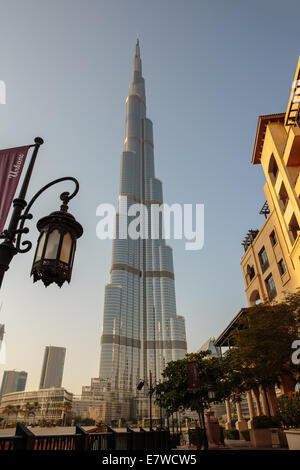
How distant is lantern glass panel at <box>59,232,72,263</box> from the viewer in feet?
17.7

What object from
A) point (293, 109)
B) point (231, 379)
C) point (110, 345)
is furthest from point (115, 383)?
point (293, 109)

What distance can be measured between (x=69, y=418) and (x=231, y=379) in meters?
145

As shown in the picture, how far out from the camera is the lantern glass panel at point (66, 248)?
212 inches

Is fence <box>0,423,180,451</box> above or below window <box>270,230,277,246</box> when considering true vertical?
below

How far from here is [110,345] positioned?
18612 cm

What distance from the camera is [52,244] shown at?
5.45m

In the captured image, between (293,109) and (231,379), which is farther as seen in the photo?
(231,379)

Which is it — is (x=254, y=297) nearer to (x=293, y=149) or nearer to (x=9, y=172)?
(x=293, y=149)

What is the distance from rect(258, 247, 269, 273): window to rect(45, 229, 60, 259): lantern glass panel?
34032mm

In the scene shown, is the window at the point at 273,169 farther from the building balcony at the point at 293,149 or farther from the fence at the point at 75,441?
the fence at the point at 75,441

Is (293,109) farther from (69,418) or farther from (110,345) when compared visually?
(110,345)

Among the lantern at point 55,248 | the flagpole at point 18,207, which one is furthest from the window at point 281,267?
the flagpole at point 18,207

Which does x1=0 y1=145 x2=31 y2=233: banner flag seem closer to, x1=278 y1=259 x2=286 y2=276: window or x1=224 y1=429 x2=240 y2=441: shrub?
x1=278 y1=259 x2=286 y2=276: window

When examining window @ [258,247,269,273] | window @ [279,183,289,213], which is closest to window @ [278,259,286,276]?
window @ [258,247,269,273]
